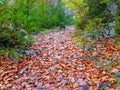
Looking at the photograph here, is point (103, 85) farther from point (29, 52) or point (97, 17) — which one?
point (97, 17)

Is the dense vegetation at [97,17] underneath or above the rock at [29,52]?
above

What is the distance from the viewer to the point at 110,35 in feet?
21.0

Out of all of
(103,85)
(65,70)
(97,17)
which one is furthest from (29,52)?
(103,85)

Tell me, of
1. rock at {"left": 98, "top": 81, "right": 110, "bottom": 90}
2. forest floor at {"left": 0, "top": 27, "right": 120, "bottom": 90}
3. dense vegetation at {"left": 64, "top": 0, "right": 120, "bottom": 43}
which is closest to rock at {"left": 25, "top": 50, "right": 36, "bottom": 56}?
forest floor at {"left": 0, "top": 27, "right": 120, "bottom": 90}

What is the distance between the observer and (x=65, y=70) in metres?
4.71

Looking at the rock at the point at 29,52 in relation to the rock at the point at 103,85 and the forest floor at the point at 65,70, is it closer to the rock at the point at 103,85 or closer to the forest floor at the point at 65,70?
the forest floor at the point at 65,70

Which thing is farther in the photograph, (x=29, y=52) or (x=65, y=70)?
(x=29, y=52)

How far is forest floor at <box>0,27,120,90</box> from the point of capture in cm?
412

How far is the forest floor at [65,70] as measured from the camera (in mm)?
4117

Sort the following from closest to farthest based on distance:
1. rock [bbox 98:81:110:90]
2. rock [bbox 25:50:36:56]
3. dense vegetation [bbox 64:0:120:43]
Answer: rock [bbox 98:81:110:90]
rock [bbox 25:50:36:56]
dense vegetation [bbox 64:0:120:43]

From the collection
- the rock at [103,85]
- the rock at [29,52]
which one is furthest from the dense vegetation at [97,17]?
the rock at [103,85]

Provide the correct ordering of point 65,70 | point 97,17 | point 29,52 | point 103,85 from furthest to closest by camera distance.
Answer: point 97,17
point 29,52
point 65,70
point 103,85

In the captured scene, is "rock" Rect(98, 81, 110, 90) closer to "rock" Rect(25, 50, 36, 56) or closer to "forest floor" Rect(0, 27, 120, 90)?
"forest floor" Rect(0, 27, 120, 90)

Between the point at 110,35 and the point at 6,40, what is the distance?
257 centimetres
